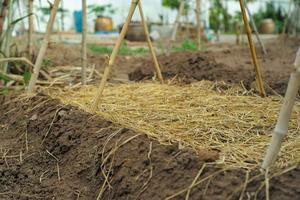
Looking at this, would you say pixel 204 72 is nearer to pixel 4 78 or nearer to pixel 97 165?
pixel 4 78

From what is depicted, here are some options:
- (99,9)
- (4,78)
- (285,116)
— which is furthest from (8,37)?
(99,9)

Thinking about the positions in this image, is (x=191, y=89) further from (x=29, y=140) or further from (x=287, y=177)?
(x=287, y=177)

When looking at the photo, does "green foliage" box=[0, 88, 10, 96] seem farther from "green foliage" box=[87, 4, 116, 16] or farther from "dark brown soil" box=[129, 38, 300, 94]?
"green foliage" box=[87, 4, 116, 16]

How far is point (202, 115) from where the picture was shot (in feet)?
7.74

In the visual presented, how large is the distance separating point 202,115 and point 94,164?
63 cm

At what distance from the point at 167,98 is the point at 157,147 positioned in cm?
109

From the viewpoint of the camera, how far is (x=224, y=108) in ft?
8.35

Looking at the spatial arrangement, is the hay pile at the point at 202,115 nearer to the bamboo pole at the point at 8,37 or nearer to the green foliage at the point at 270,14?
the bamboo pole at the point at 8,37

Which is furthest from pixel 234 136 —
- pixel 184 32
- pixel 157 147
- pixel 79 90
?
pixel 184 32

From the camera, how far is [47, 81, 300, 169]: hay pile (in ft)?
5.95

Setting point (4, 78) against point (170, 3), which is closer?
point (4, 78)

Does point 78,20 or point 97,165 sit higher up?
point 97,165

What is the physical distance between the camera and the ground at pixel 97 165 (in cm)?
145

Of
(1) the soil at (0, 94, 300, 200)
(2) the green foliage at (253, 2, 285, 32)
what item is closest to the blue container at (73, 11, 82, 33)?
(2) the green foliage at (253, 2, 285, 32)
